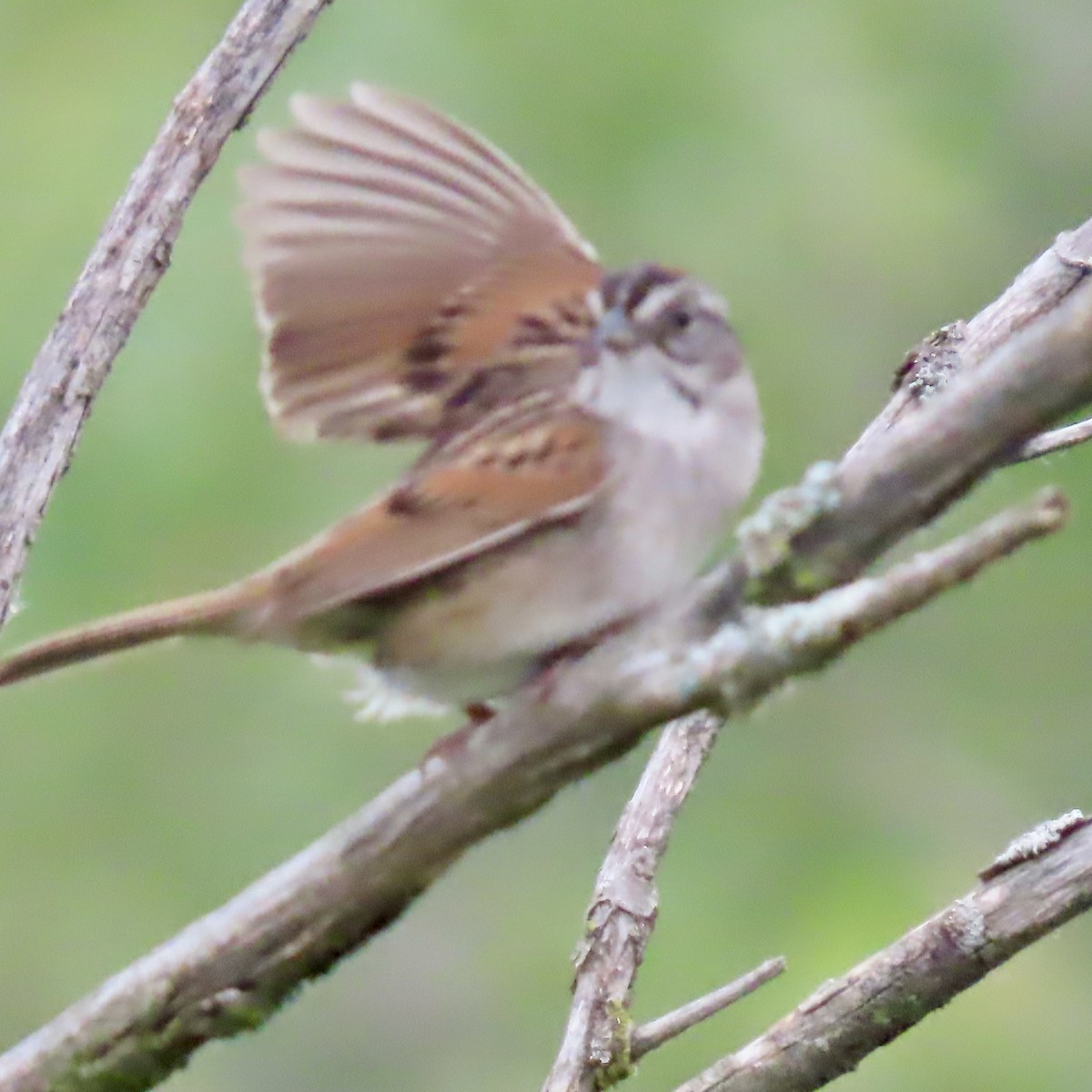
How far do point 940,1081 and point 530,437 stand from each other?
1836 mm

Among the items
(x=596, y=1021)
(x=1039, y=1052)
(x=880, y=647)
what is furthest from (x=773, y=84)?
(x=596, y=1021)

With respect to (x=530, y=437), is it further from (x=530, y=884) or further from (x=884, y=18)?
(x=884, y=18)

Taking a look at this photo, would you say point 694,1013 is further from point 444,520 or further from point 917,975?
point 444,520

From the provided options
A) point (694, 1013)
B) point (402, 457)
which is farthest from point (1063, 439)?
point (402, 457)

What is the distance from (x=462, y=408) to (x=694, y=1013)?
75 centimetres

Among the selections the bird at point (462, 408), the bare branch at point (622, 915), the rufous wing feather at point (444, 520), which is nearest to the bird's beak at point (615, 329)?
the bird at point (462, 408)

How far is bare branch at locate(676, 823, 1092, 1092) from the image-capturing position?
2.32 meters

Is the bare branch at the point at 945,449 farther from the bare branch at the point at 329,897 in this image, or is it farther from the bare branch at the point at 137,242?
the bare branch at the point at 137,242

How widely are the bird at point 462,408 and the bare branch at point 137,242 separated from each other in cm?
13

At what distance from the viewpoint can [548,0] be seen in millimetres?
4793

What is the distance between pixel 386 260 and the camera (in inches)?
107

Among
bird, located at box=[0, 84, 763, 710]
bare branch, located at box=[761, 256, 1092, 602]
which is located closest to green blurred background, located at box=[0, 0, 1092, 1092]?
bird, located at box=[0, 84, 763, 710]

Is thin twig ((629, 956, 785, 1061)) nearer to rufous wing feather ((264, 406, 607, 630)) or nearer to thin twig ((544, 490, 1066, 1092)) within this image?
thin twig ((544, 490, 1066, 1092))

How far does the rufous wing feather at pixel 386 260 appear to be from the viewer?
2705mm
